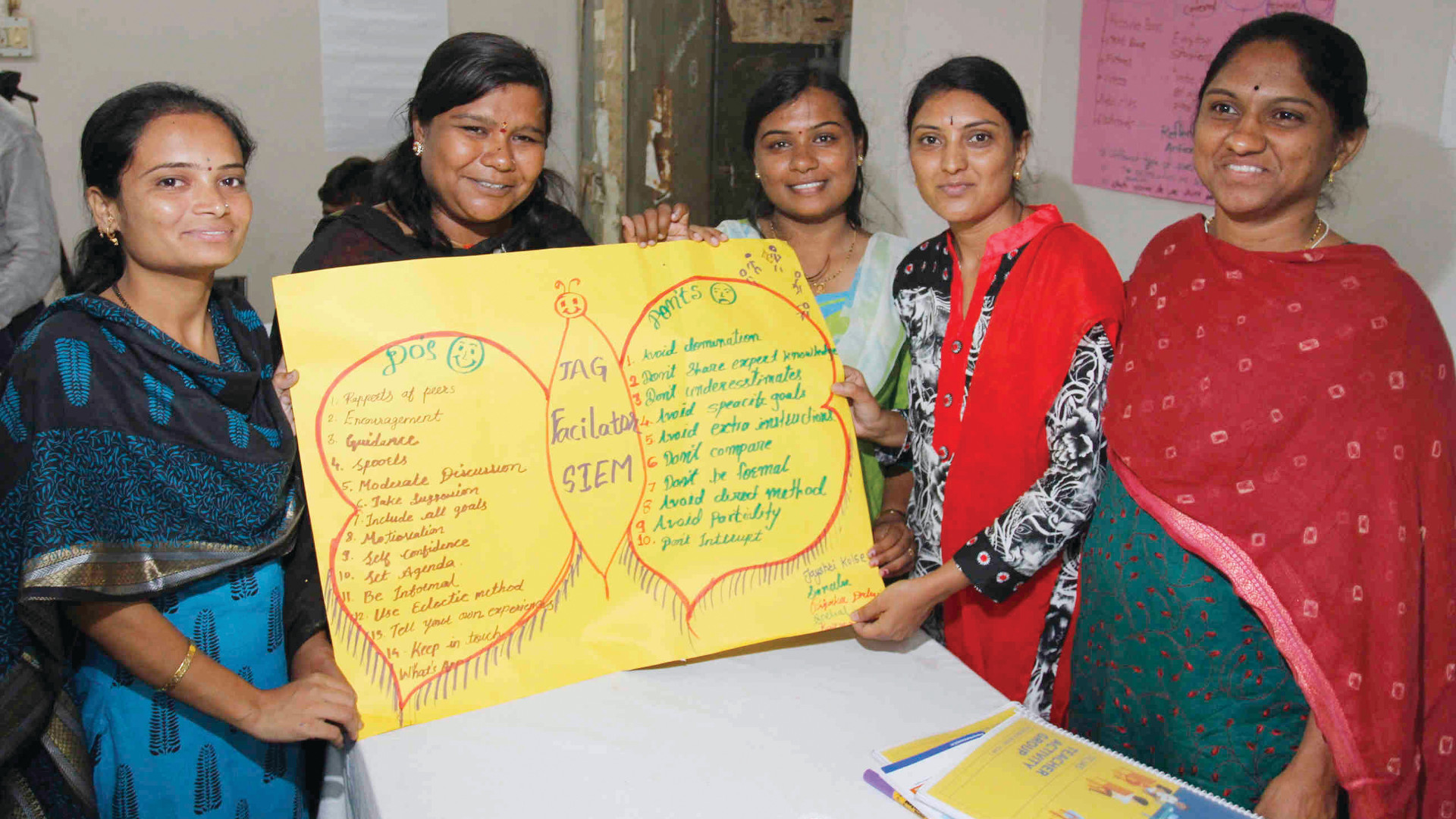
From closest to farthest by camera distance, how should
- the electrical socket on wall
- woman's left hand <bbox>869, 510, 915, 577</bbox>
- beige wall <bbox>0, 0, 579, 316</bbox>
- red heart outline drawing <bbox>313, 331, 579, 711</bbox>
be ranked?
red heart outline drawing <bbox>313, 331, 579, 711</bbox>, woman's left hand <bbox>869, 510, 915, 577</bbox>, the electrical socket on wall, beige wall <bbox>0, 0, 579, 316</bbox>

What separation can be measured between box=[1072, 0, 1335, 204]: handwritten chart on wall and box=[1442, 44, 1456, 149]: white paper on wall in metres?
0.40

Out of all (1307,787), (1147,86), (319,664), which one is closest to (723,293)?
(319,664)

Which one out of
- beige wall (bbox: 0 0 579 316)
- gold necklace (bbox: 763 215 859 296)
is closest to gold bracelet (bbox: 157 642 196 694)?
gold necklace (bbox: 763 215 859 296)

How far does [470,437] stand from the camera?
128cm

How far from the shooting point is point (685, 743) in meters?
1.24

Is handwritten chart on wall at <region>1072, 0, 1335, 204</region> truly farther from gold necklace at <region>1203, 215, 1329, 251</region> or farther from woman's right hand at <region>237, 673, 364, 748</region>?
woman's right hand at <region>237, 673, 364, 748</region>

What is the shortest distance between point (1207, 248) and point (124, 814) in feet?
5.58

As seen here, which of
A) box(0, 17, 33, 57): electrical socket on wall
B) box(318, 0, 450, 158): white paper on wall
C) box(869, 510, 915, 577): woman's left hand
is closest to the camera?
box(869, 510, 915, 577): woman's left hand

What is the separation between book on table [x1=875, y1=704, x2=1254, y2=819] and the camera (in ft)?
3.56

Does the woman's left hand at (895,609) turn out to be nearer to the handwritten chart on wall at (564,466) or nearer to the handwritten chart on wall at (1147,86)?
the handwritten chart on wall at (564,466)

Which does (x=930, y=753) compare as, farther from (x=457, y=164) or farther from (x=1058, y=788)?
(x=457, y=164)

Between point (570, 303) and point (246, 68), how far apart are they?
3.75m

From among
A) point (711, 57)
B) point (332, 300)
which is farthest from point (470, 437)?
point (711, 57)

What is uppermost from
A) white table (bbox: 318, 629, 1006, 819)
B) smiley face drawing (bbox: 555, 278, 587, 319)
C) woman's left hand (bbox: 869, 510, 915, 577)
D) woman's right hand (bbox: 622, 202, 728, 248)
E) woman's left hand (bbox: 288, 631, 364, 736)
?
woman's right hand (bbox: 622, 202, 728, 248)
